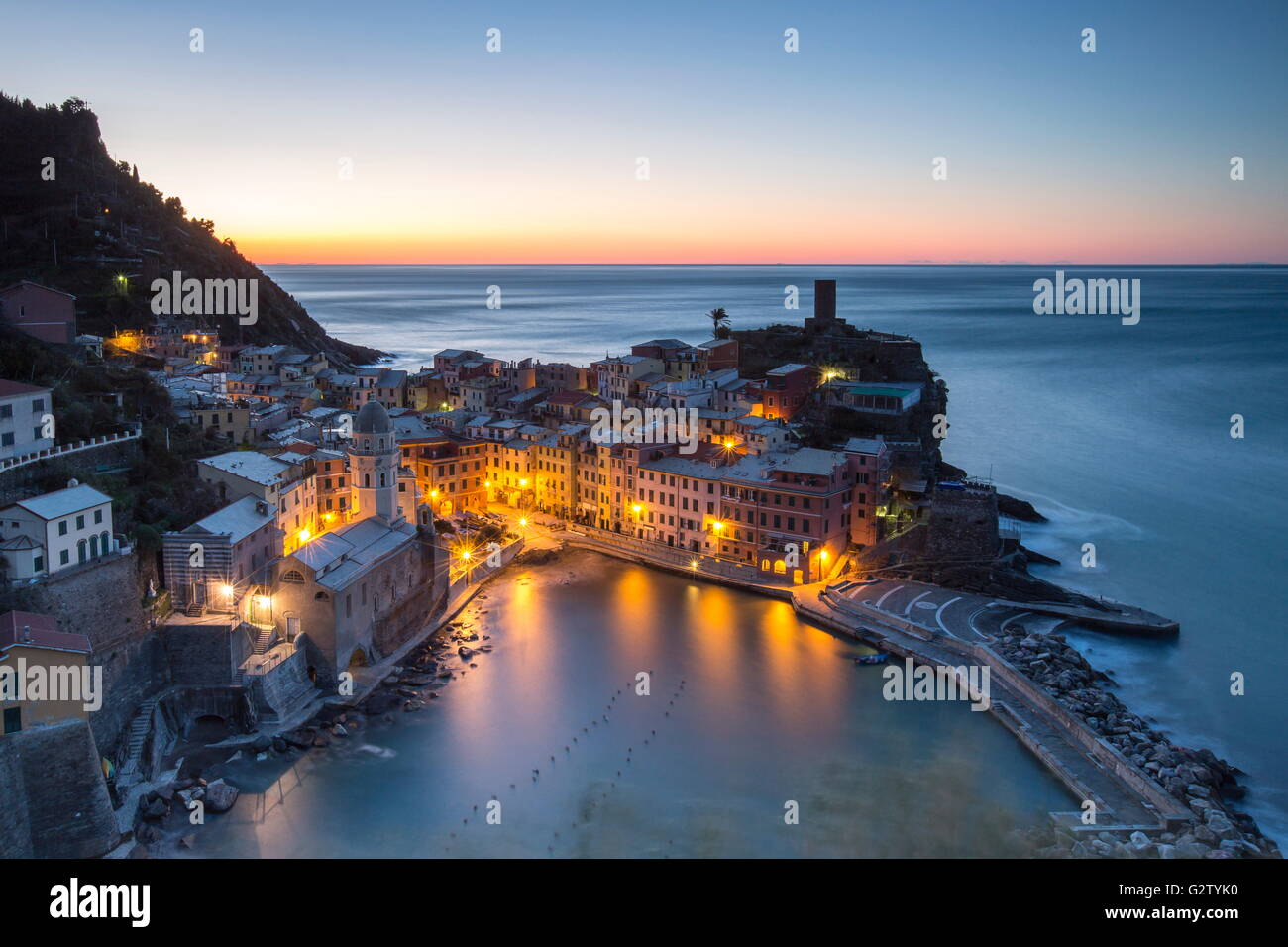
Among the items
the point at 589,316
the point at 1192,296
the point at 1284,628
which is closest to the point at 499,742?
the point at 1284,628

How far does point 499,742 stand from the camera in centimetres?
1652

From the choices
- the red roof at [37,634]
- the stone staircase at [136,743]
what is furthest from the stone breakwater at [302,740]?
the red roof at [37,634]

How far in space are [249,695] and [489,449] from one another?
48.5 ft

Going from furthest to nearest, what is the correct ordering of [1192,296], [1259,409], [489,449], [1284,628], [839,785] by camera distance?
[1192,296], [1259,409], [489,449], [1284,628], [839,785]

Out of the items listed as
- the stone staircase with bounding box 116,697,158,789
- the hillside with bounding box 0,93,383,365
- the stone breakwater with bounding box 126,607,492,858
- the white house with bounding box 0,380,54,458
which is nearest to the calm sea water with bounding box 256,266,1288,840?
the stone breakwater with bounding box 126,607,492,858

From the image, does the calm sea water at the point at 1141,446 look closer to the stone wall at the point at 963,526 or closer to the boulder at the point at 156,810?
the stone wall at the point at 963,526

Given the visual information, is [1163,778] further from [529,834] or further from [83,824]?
[83,824]

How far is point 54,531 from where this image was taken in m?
14.6

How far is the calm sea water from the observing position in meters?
19.3

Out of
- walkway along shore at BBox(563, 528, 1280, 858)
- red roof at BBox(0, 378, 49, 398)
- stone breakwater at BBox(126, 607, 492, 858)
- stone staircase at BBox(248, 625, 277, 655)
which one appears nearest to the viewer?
walkway along shore at BBox(563, 528, 1280, 858)

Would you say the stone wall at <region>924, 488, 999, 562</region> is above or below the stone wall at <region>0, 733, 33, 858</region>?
above

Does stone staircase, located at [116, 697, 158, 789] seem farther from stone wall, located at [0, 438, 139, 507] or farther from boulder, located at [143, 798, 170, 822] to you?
stone wall, located at [0, 438, 139, 507]

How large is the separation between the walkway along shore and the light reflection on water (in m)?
0.46

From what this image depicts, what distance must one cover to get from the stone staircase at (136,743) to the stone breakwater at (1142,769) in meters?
12.7
